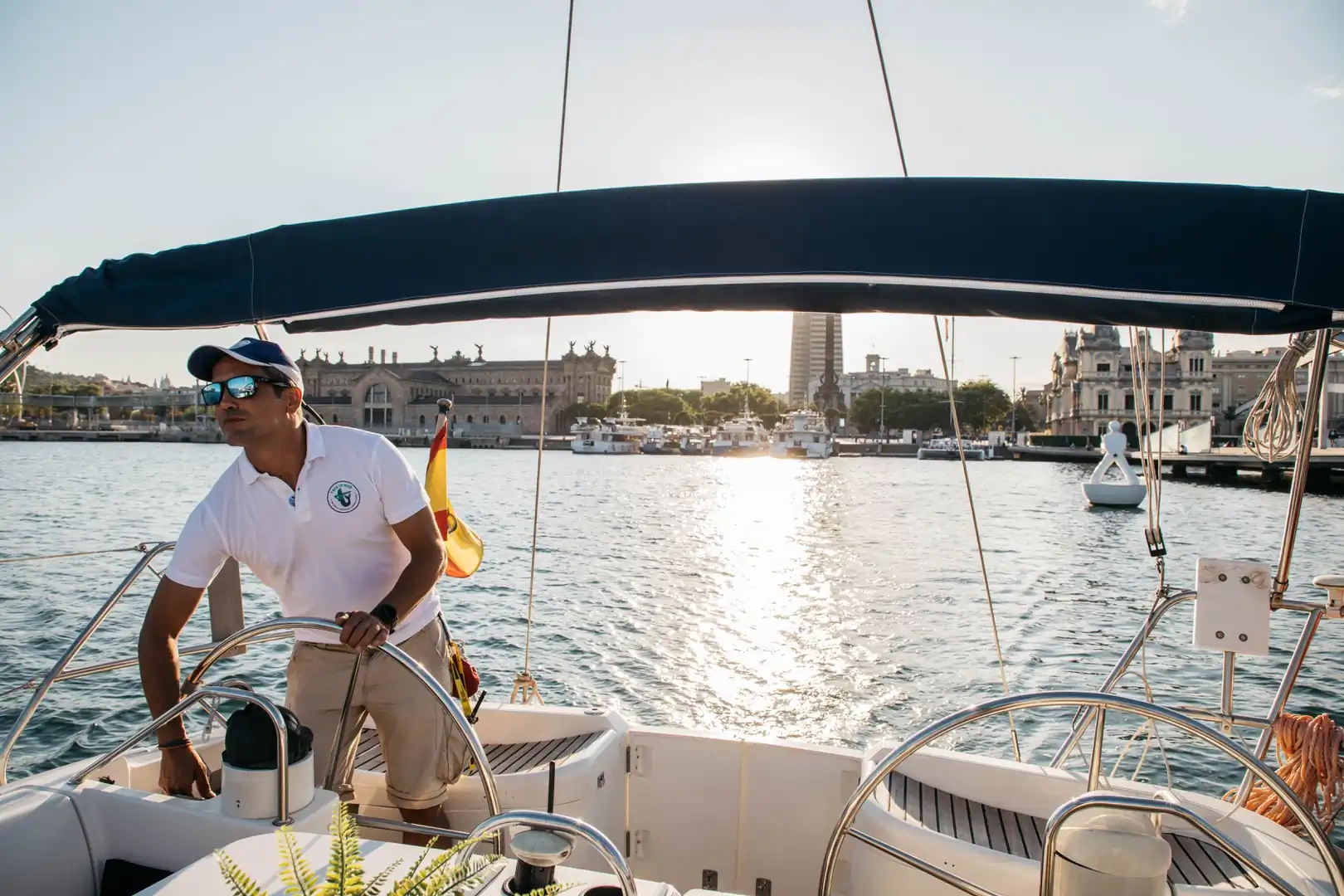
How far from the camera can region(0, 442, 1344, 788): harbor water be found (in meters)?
7.60

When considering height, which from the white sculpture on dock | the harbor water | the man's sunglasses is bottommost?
the harbor water

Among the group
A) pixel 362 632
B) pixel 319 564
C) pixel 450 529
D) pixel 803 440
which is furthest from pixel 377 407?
pixel 362 632

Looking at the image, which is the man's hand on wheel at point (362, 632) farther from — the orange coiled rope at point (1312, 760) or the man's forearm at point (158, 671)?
the orange coiled rope at point (1312, 760)

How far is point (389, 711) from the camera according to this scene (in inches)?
84.0

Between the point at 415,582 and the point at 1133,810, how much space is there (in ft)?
4.75

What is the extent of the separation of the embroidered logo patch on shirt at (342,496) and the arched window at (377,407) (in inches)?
3842

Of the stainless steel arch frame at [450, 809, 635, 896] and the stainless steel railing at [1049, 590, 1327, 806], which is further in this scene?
the stainless steel railing at [1049, 590, 1327, 806]

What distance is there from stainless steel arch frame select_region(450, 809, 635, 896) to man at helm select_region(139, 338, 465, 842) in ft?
2.23

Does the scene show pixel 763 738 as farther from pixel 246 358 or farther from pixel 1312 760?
pixel 246 358

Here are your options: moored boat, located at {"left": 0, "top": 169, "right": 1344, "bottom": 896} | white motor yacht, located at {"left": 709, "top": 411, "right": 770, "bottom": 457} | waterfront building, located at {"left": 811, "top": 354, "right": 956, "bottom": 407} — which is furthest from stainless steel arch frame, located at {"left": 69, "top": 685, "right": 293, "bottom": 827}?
waterfront building, located at {"left": 811, "top": 354, "right": 956, "bottom": 407}

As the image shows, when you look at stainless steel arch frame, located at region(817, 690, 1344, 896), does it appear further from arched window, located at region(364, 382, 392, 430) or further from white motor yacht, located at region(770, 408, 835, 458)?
arched window, located at region(364, 382, 392, 430)

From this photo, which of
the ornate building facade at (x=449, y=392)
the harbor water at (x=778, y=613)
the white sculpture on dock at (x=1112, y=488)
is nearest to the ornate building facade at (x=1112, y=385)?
the white sculpture on dock at (x=1112, y=488)

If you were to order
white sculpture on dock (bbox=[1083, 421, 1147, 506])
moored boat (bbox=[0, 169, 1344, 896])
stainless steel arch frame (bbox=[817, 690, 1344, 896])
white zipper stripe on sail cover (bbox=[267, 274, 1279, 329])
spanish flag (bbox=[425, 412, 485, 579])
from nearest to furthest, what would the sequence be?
stainless steel arch frame (bbox=[817, 690, 1344, 896]), moored boat (bbox=[0, 169, 1344, 896]), white zipper stripe on sail cover (bbox=[267, 274, 1279, 329]), spanish flag (bbox=[425, 412, 485, 579]), white sculpture on dock (bbox=[1083, 421, 1147, 506])

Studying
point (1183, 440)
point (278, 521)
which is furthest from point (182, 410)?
point (278, 521)
